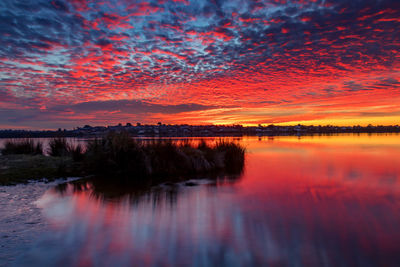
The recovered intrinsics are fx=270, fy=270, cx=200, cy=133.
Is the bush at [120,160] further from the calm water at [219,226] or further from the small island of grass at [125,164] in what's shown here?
the calm water at [219,226]

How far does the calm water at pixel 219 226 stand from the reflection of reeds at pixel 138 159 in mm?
2773

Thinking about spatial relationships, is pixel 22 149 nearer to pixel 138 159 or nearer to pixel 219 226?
pixel 138 159

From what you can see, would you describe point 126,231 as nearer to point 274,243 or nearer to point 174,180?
point 274,243

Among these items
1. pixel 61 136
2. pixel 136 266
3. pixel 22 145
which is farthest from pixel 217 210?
pixel 22 145

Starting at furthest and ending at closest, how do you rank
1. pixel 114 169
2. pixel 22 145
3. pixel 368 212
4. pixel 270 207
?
1. pixel 22 145
2. pixel 114 169
3. pixel 270 207
4. pixel 368 212

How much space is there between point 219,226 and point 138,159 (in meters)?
8.61

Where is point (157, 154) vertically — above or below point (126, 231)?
above

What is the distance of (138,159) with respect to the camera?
47.8 ft

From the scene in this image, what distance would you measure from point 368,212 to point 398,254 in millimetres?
3099

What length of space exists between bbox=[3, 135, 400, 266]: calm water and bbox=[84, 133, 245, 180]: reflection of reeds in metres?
2.77

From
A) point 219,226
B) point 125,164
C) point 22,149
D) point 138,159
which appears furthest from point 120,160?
point 22,149

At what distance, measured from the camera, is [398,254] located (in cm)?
533

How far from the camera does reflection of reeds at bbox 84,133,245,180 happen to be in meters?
14.4

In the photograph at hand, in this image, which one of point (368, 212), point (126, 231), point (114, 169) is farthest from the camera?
point (114, 169)
